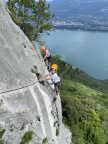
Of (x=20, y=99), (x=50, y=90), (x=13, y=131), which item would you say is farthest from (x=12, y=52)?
(x=13, y=131)

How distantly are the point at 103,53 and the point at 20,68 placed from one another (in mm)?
89154

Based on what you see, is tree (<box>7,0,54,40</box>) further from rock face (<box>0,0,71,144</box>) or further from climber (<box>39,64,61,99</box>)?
climber (<box>39,64,61,99</box>)

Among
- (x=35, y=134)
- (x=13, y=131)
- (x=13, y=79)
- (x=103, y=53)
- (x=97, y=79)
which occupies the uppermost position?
(x=13, y=79)

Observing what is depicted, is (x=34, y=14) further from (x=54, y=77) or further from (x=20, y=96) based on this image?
(x=20, y=96)

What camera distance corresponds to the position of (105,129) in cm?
1460

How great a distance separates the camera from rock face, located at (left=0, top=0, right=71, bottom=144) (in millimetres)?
7047

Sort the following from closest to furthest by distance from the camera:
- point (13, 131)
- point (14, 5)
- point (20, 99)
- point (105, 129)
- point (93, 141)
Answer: point (13, 131), point (20, 99), point (93, 141), point (105, 129), point (14, 5)

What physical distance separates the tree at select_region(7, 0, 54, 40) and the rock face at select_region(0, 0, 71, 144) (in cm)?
747

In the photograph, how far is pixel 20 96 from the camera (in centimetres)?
763

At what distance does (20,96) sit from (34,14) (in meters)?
13.0

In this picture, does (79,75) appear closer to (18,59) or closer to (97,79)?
(97,79)

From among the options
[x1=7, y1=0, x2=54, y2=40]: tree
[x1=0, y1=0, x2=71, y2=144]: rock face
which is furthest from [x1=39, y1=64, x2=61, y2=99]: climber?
[x1=7, y1=0, x2=54, y2=40]: tree

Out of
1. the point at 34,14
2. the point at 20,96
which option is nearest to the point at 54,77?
the point at 20,96

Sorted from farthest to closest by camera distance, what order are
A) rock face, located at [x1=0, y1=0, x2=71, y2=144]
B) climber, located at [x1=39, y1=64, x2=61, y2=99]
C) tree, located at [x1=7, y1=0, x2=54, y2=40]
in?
tree, located at [x1=7, y1=0, x2=54, y2=40] → climber, located at [x1=39, y1=64, x2=61, y2=99] → rock face, located at [x1=0, y1=0, x2=71, y2=144]
